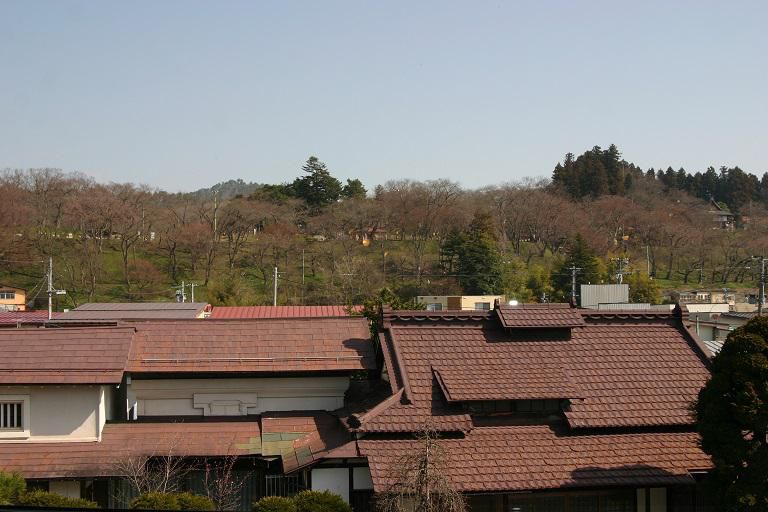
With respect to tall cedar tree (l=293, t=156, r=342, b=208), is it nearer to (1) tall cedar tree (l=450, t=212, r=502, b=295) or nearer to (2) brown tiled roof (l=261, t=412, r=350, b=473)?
(1) tall cedar tree (l=450, t=212, r=502, b=295)

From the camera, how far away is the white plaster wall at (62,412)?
1409cm

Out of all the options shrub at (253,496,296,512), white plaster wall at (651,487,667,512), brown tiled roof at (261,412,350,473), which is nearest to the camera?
shrub at (253,496,296,512)

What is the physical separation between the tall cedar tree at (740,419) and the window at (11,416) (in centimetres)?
1106

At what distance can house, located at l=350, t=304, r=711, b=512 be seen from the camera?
1230 cm

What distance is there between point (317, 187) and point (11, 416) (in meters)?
50.2

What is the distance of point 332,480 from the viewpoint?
1292 centimetres

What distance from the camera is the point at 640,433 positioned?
1348 cm

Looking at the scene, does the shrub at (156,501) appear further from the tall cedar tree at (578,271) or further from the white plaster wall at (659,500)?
the tall cedar tree at (578,271)

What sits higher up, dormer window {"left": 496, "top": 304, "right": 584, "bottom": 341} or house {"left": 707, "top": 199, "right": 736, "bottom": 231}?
house {"left": 707, "top": 199, "right": 736, "bottom": 231}

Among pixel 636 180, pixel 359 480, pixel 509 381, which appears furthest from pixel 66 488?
pixel 636 180

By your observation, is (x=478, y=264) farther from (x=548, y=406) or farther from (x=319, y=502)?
(x=319, y=502)

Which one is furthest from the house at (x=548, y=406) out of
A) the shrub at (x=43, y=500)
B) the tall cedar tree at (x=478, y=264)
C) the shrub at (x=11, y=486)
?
the tall cedar tree at (x=478, y=264)

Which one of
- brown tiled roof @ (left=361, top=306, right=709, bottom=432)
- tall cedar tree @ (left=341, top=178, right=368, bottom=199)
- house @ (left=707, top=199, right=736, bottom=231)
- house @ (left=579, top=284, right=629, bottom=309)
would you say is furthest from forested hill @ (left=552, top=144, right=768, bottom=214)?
brown tiled roof @ (left=361, top=306, right=709, bottom=432)

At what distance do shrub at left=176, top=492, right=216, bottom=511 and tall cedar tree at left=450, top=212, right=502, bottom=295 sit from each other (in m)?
37.5
